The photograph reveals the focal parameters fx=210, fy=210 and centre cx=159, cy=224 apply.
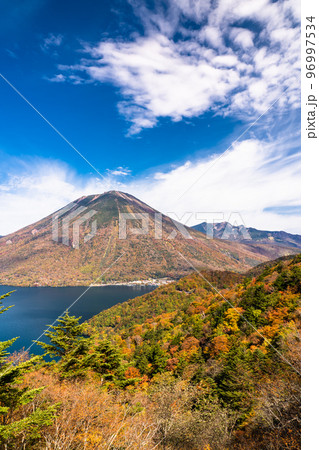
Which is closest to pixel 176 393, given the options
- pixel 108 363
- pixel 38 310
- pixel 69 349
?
pixel 108 363

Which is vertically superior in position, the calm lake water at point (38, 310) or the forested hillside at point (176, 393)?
the forested hillside at point (176, 393)

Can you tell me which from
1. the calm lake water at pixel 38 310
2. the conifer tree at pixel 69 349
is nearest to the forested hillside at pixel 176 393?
the conifer tree at pixel 69 349

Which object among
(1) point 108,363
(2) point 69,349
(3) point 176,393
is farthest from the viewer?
(1) point 108,363

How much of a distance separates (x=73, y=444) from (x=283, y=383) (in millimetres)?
6972

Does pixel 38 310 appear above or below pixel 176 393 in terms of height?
below

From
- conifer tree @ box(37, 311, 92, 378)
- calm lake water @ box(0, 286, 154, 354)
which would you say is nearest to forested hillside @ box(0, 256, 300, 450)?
conifer tree @ box(37, 311, 92, 378)

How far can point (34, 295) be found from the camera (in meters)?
116

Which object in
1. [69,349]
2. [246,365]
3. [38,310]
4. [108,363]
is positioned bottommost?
[38,310]

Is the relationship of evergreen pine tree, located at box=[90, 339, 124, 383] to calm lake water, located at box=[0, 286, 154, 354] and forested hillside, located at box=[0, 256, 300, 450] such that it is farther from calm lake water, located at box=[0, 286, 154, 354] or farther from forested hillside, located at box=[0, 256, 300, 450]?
calm lake water, located at box=[0, 286, 154, 354]

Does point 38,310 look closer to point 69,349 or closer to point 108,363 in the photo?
point 108,363

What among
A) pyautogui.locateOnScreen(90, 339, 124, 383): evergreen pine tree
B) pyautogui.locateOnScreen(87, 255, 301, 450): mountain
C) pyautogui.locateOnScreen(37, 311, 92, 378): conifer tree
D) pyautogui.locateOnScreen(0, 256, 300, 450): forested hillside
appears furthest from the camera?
pyautogui.locateOnScreen(90, 339, 124, 383): evergreen pine tree

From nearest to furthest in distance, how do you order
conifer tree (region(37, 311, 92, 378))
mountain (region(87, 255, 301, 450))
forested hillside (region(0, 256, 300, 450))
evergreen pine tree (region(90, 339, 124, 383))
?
1. forested hillside (region(0, 256, 300, 450))
2. mountain (region(87, 255, 301, 450))
3. conifer tree (region(37, 311, 92, 378))
4. evergreen pine tree (region(90, 339, 124, 383))

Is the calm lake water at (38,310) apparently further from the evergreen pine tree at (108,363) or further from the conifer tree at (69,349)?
the conifer tree at (69,349)
